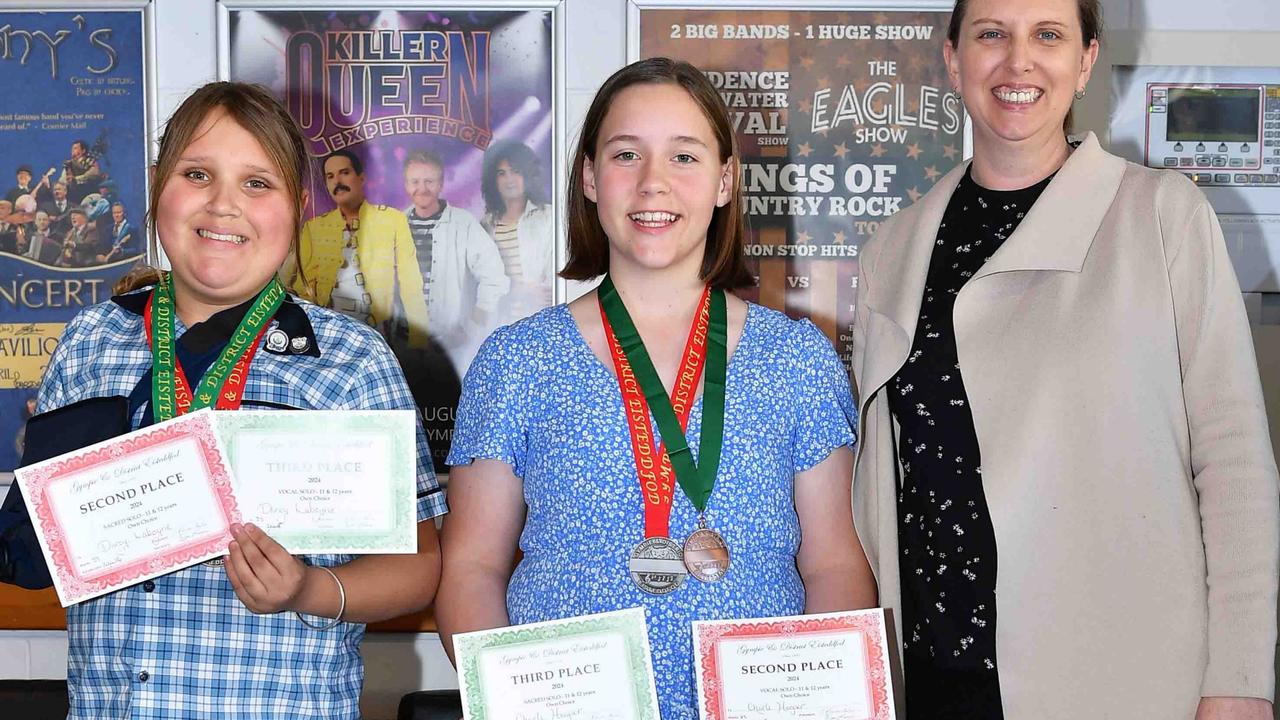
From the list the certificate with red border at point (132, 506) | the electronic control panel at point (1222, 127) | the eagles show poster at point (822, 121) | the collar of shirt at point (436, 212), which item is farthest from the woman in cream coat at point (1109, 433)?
the collar of shirt at point (436, 212)

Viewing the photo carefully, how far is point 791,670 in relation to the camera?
5.37ft

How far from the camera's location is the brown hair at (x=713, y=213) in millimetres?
1923

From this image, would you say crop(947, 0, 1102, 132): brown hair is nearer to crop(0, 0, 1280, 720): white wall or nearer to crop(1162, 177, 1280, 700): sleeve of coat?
crop(1162, 177, 1280, 700): sleeve of coat

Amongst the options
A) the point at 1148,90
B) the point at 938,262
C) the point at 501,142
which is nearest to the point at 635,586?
the point at 938,262

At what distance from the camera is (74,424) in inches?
64.9

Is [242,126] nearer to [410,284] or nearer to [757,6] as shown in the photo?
[410,284]

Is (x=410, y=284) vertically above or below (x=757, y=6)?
below

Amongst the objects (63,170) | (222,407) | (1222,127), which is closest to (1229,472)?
(222,407)

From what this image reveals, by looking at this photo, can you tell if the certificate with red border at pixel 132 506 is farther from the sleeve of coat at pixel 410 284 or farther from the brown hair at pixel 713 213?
the sleeve of coat at pixel 410 284

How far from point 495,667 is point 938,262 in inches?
39.7

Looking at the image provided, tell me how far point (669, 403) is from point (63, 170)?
95.1 inches

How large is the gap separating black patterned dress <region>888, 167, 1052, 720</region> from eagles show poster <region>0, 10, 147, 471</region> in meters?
2.44

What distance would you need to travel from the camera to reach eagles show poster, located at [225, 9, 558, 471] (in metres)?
3.28

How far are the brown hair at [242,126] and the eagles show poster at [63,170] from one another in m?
1.73
